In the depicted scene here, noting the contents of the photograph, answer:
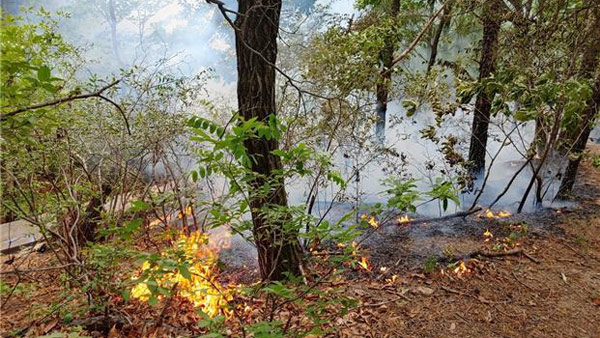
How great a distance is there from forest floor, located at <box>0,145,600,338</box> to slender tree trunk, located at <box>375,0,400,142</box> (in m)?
2.15

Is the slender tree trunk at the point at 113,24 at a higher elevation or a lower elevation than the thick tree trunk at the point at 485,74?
higher

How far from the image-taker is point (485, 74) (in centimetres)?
525

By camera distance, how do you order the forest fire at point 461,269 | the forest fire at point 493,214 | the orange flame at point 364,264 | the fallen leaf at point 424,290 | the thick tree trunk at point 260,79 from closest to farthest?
the thick tree trunk at point 260,79, the fallen leaf at point 424,290, the forest fire at point 461,269, the orange flame at point 364,264, the forest fire at point 493,214

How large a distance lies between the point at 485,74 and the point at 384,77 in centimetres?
210

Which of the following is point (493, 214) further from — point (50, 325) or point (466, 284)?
point (50, 325)

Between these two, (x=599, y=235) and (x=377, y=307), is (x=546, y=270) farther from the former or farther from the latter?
(x=377, y=307)

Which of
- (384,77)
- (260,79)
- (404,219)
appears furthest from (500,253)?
(260,79)

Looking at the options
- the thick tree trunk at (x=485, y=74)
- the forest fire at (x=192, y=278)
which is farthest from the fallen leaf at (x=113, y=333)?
the thick tree trunk at (x=485, y=74)

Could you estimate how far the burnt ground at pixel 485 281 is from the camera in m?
2.54

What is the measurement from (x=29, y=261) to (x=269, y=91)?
449cm

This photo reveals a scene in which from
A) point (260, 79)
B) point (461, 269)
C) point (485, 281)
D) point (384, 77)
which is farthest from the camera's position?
point (384, 77)

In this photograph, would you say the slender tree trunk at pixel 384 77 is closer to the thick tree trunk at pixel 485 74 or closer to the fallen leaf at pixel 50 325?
the thick tree trunk at pixel 485 74

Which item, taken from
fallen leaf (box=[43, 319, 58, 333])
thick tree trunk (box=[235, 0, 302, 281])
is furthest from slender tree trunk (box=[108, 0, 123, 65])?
fallen leaf (box=[43, 319, 58, 333])

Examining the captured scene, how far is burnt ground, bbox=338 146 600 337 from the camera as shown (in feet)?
8.32
